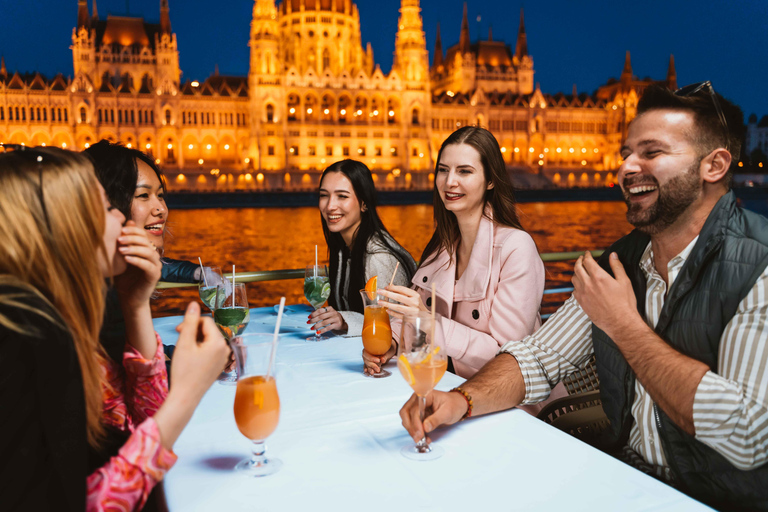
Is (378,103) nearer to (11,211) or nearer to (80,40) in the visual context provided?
(80,40)

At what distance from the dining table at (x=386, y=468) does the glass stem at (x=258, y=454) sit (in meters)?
0.03

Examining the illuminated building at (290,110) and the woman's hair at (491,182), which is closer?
the woman's hair at (491,182)

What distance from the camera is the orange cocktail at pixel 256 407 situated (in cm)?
100

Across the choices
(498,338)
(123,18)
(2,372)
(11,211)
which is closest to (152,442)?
(2,372)

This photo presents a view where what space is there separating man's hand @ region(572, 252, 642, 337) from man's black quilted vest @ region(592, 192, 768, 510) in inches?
3.6

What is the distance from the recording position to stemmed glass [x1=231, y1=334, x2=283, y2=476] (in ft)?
3.28

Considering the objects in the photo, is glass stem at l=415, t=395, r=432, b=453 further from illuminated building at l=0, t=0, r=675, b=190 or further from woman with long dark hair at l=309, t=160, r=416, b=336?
illuminated building at l=0, t=0, r=675, b=190

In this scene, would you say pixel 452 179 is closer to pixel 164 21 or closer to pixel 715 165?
pixel 715 165

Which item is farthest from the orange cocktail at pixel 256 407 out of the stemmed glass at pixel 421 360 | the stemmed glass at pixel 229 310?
the stemmed glass at pixel 229 310

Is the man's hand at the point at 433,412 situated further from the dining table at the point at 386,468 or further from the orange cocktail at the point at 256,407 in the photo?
the orange cocktail at the point at 256,407

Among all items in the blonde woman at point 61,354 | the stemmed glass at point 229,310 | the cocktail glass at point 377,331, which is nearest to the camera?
the blonde woman at point 61,354

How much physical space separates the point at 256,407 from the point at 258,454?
112 millimetres

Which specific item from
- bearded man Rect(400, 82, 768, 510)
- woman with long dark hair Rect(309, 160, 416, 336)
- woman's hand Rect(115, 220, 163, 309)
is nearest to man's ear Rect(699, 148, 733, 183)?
bearded man Rect(400, 82, 768, 510)

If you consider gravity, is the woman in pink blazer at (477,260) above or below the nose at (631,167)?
below
